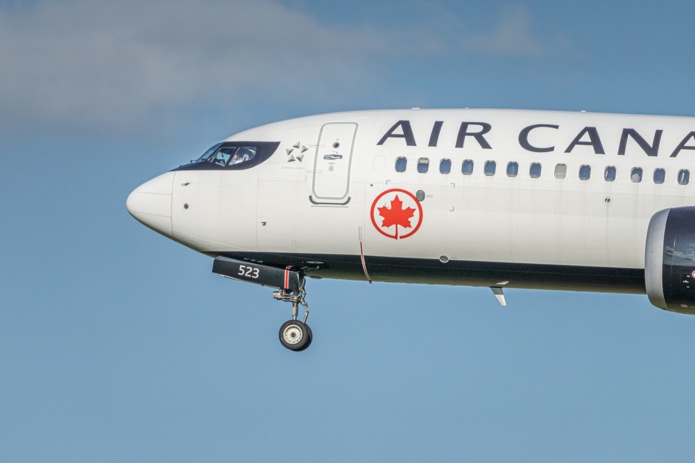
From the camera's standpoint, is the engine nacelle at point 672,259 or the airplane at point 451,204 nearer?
the engine nacelle at point 672,259

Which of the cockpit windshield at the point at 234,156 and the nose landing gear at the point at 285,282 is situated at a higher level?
the cockpit windshield at the point at 234,156

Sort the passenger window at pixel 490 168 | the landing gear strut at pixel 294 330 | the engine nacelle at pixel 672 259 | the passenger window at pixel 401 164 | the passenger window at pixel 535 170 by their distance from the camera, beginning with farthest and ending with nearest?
the landing gear strut at pixel 294 330 < the passenger window at pixel 401 164 < the passenger window at pixel 490 168 < the passenger window at pixel 535 170 < the engine nacelle at pixel 672 259

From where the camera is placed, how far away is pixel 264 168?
50.3 meters

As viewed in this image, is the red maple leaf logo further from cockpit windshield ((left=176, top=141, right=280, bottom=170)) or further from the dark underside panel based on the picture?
cockpit windshield ((left=176, top=141, right=280, bottom=170))

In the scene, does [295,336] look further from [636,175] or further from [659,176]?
[659,176]

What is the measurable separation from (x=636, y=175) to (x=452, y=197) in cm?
473

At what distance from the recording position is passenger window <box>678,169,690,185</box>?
47562 mm

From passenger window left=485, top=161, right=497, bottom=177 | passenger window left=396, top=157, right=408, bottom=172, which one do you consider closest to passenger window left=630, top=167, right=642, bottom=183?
passenger window left=485, top=161, right=497, bottom=177

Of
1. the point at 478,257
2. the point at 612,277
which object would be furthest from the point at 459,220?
the point at 612,277

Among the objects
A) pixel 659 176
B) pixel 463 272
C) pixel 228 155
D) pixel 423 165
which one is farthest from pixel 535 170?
pixel 228 155

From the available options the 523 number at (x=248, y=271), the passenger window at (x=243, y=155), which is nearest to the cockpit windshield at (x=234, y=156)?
the passenger window at (x=243, y=155)

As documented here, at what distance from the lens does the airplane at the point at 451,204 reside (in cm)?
4762

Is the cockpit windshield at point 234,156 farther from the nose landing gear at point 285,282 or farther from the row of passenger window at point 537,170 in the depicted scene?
the row of passenger window at point 537,170

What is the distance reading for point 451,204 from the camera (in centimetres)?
4828
